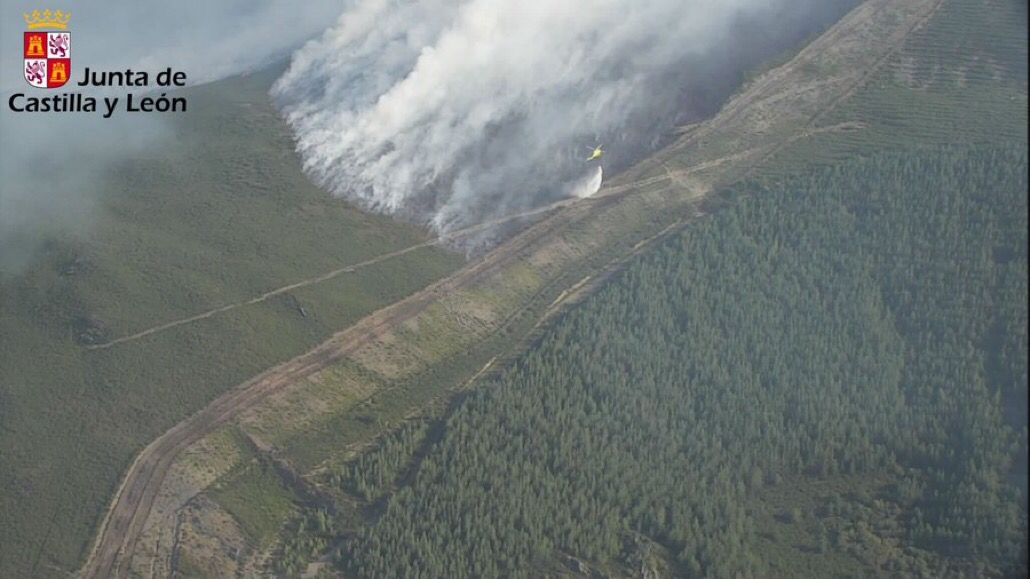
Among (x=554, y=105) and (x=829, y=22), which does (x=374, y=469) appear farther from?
(x=829, y=22)

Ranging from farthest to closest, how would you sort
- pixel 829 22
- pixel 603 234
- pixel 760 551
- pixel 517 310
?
pixel 829 22 < pixel 603 234 < pixel 517 310 < pixel 760 551

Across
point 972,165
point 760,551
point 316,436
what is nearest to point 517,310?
point 316,436

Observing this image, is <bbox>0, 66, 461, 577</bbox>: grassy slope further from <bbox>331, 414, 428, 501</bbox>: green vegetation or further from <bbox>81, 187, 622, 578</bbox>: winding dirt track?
<bbox>331, 414, 428, 501</bbox>: green vegetation

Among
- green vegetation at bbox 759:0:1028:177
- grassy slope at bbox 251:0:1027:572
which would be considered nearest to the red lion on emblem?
grassy slope at bbox 251:0:1027:572

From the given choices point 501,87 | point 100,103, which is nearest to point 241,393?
point 501,87

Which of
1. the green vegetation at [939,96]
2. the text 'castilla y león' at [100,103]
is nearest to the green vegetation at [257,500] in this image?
the text 'castilla y león' at [100,103]

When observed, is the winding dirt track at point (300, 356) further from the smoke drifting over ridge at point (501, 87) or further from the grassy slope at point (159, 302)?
the smoke drifting over ridge at point (501, 87)
